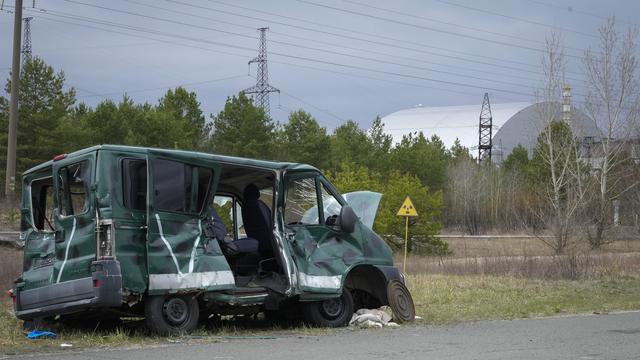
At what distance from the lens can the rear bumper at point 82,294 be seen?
9.94 meters

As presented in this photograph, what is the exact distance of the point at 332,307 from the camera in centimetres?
1252

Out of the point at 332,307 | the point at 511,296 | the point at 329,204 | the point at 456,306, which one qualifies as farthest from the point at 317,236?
the point at 511,296

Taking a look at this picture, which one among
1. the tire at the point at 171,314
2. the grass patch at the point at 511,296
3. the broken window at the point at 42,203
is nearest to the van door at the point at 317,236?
the tire at the point at 171,314

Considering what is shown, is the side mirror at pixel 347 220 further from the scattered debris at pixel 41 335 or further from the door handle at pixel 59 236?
the scattered debris at pixel 41 335

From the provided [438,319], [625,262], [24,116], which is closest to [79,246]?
[438,319]

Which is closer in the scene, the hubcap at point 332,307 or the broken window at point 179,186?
the broken window at point 179,186

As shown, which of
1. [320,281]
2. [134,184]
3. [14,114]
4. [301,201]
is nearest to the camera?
[134,184]

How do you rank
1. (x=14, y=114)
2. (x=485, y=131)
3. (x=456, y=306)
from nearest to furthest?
(x=456, y=306), (x=14, y=114), (x=485, y=131)

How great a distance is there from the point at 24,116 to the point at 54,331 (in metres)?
34.3

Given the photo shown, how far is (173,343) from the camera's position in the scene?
1026 centimetres

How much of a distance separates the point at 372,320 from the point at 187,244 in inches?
123

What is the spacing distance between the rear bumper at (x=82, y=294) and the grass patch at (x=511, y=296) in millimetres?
5305

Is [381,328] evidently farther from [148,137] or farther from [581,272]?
[148,137]

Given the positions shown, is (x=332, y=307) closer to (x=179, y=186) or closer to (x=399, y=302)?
(x=399, y=302)
